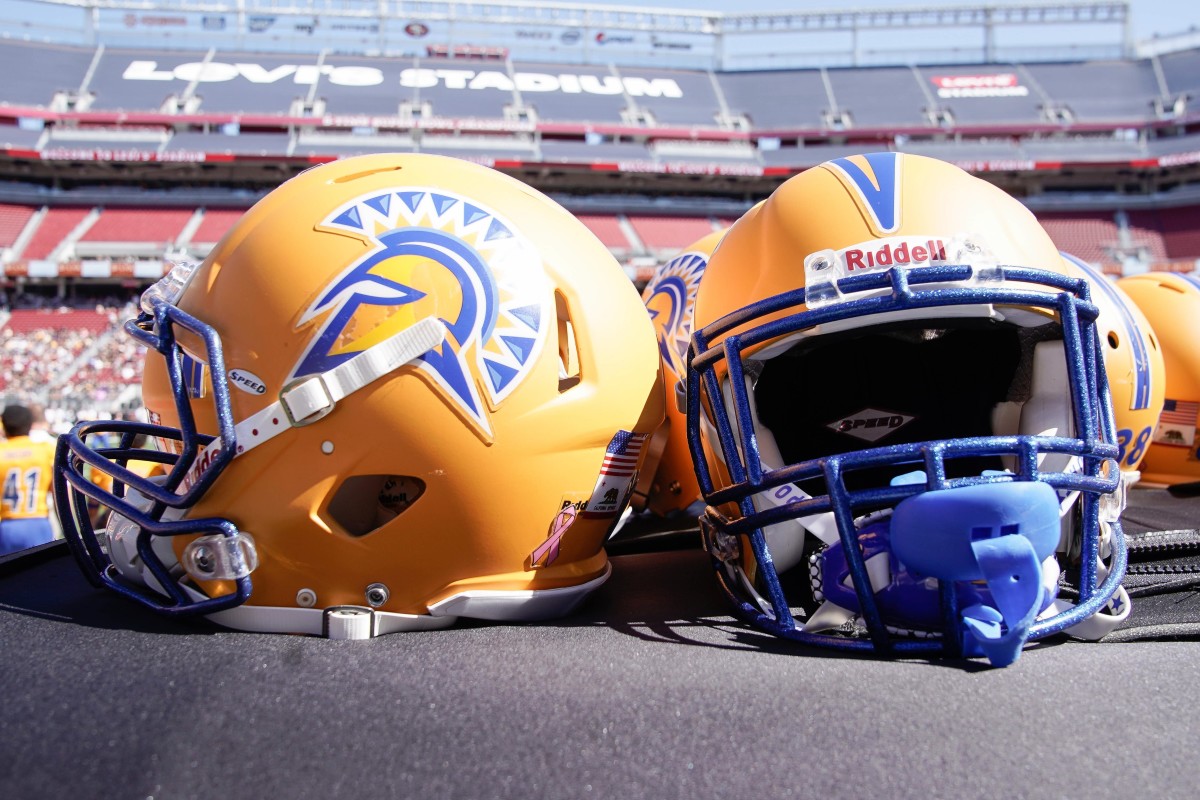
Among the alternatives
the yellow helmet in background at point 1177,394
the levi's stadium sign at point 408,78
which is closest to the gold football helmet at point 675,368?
the yellow helmet in background at point 1177,394

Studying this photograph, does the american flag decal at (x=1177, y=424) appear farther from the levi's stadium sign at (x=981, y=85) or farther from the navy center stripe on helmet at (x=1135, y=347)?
the levi's stadium sign at (x=981, y=85)

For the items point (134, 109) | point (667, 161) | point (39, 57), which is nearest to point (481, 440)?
point (667, 161)

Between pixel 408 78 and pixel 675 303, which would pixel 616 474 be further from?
pixel 408 78

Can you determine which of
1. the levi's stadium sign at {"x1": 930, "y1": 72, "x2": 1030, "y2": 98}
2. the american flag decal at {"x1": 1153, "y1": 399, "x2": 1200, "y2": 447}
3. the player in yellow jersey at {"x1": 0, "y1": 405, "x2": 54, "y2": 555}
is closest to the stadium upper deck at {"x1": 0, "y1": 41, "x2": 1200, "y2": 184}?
the levi's stadium sign at {"x1": 930, "y1": 72, "x2": 1030, "y2": 98}

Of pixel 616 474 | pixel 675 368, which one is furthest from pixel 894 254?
pixel 675 368

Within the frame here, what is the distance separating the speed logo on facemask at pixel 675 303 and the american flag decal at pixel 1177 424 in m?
2.41

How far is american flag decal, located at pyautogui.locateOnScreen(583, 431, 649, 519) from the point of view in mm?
1710

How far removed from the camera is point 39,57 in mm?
25297

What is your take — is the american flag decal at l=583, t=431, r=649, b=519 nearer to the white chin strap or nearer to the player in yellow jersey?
the white chin strap

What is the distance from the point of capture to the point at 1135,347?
3.21 metres

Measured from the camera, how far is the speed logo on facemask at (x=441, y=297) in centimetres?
152

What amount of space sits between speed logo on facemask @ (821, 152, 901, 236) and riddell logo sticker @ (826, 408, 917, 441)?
1.70 feet

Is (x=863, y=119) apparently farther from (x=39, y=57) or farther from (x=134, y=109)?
(x=39, y=57)

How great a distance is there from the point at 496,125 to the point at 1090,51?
20160 mm
